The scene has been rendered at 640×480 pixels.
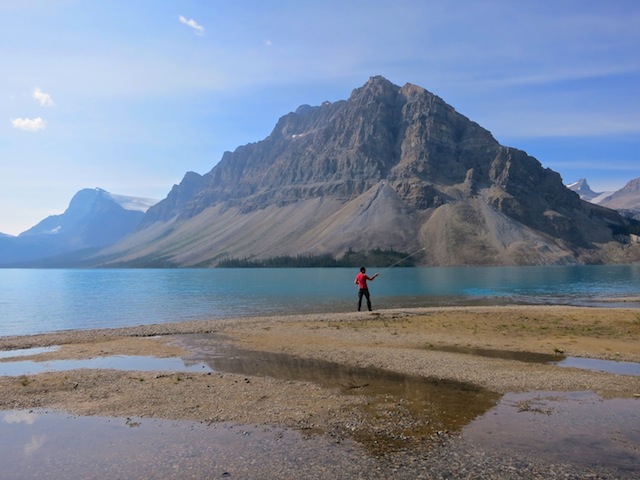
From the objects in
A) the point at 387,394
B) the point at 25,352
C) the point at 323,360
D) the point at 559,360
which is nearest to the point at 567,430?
the point at 387,394

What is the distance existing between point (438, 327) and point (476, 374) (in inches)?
559

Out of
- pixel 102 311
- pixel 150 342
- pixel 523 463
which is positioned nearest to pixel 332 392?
pixel 523 463

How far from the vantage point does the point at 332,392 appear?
16.5 m

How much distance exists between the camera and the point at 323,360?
22.4 m

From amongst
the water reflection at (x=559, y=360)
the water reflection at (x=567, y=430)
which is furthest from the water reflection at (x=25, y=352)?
the water reflection at (x=567, y=430)

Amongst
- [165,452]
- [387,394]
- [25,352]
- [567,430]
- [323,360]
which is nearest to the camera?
[165,452]

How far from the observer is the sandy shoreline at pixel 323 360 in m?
14.7

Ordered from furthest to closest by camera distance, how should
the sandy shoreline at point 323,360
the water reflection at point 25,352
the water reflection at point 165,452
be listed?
the water reflection at point 25,352 → the sandy shoreline at point 323,360 → the water reflection at point 165,452

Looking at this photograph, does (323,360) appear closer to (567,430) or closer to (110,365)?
(110,365)

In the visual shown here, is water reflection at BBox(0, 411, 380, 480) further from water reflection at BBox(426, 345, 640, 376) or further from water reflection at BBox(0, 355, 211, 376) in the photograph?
water reflection at BBox(426, 345, 640, 376)

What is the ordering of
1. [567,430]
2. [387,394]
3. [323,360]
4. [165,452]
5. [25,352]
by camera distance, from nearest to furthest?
1. [165,452]
2. [567,430]
3. [387,394]
4. [323,360]
5. [25,352]

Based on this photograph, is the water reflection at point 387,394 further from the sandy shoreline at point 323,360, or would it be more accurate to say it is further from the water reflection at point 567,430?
the water reflection at point 567,430

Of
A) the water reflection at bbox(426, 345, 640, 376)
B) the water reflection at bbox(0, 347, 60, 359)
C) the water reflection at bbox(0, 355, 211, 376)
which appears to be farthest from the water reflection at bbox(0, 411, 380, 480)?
the water reflection at bbox(0, 347, 60, 359)

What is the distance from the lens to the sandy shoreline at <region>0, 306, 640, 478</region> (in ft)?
48.3
